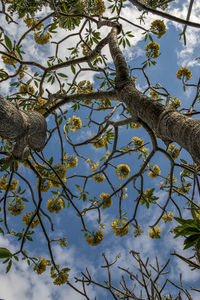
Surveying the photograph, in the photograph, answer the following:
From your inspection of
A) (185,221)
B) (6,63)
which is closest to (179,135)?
(185,221)

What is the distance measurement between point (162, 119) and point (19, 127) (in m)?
1.11

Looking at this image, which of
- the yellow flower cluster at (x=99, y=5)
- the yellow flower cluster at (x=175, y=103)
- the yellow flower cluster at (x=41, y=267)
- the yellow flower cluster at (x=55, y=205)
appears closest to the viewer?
the yellow flower cluster at (x=41, y=267)

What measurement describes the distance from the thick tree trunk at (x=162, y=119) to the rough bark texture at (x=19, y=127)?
94 centimetres

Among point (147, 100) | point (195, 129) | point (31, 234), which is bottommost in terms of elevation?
point (195, 129)

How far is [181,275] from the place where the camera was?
2.55 metres

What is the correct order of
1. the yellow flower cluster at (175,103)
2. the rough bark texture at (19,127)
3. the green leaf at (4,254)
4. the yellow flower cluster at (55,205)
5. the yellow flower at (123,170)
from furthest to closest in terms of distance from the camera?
the yellow flower cluster at (175,103) < the yellow flower at (123,170) < the yellow flower cluster at (55,205) < the rough bark texture at (19,127) < the green leaf at (4,254)

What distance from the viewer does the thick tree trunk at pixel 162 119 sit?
1.03 metres

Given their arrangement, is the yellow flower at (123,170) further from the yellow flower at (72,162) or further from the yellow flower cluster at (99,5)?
the yellow flower cluster at (99,5)

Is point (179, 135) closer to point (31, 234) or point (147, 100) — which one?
point (147, 100)

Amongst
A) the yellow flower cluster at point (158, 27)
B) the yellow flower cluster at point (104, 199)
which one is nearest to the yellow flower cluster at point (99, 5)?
the yellow flower cluster at point (158, 27)

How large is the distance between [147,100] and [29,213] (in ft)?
10.6

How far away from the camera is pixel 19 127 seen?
4.90 feet

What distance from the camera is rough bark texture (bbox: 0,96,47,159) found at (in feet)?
4.41

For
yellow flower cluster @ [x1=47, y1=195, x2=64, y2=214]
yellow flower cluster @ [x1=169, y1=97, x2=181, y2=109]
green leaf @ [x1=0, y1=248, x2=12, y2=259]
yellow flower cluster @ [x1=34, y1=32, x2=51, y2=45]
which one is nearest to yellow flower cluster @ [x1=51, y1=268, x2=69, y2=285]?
yellow flower cluster @ [x1=47, y1=195, x2=64, y2=214]
